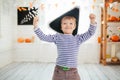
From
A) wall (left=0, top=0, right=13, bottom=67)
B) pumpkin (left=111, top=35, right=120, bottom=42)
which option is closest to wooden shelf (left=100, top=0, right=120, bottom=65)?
pumpkin (left=111, top=35, right=120, bottom=42)

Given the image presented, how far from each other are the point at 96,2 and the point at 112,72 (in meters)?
2.26

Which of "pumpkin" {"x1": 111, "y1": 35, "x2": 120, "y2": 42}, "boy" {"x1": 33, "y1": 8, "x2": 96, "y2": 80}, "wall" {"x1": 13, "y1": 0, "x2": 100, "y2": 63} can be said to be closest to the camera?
"boy" {"x1": 33, "y1": 8, "x2": 96, "y2": 80}

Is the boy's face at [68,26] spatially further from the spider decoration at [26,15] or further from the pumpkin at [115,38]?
the spider decoration at [26,15]

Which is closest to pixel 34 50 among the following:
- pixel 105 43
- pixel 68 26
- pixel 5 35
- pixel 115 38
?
pixel 5 35

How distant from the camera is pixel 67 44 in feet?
7.31

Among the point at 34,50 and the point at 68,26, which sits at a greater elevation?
the point at 68,26

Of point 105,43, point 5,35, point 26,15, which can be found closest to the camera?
point 105,43

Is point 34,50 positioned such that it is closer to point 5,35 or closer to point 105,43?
Answer: point 5,35

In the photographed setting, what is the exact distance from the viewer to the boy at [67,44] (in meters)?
2.18

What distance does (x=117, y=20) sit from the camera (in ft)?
20.0

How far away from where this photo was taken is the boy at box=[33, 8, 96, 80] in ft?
7.16

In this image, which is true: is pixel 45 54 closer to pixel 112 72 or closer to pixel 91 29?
pixel 112 72

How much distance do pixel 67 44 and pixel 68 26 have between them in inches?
6.9

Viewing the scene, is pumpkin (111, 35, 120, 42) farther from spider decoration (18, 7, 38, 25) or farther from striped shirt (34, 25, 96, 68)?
striped shirt (34, 25, 96, 68)
